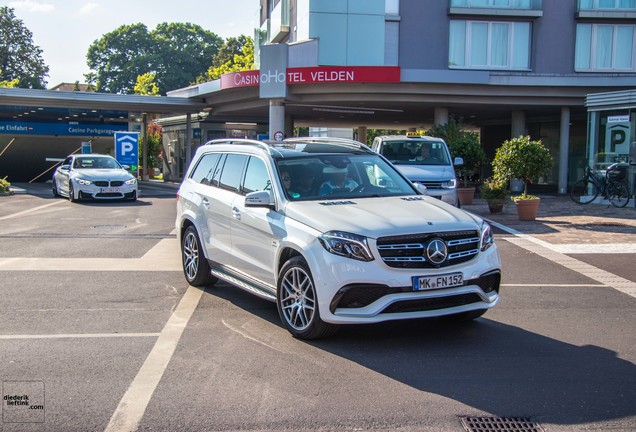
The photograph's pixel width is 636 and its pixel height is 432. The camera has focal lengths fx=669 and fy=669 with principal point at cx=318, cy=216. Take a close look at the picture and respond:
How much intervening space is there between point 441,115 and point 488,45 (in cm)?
376

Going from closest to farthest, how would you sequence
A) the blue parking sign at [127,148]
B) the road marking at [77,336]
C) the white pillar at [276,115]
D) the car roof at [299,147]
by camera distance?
the road marking at [77,336], the car roof at [299,147], the white pillar at [276,115], the blue parking sign at [127,148]

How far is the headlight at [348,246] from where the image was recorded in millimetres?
5652

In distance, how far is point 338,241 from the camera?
18.7ft

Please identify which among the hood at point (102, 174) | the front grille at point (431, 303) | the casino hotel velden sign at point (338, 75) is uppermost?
the casino hotel velden sign at point (338, 75)

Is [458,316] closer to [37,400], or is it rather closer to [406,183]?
[406,183]

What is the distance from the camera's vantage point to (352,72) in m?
26.2

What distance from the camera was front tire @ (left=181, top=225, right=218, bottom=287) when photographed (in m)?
8.18

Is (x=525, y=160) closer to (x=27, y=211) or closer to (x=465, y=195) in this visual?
(x=465, y=195)

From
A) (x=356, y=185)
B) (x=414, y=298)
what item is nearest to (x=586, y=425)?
(x=414, y=298)

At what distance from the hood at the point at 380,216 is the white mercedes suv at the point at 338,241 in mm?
10

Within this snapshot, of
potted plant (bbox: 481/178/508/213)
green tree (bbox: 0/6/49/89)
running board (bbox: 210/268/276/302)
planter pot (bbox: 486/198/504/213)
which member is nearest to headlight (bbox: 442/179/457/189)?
potted plant (bbox: 481/178/508/213)

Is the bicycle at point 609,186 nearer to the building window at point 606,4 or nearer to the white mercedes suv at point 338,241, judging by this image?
the building window at point 606,4

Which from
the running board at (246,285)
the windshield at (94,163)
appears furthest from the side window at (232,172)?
the windshield at (94,163)

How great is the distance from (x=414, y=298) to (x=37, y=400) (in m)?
3.00
